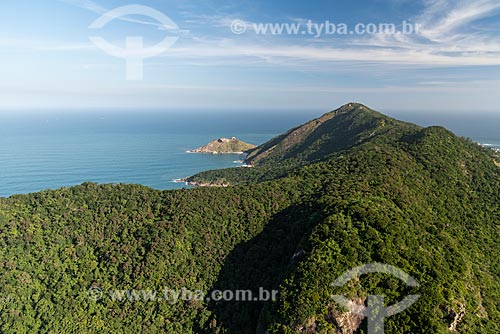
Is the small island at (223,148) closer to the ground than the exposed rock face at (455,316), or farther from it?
farther from it

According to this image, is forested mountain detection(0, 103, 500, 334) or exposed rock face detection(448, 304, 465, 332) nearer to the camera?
exposed rock face detection(448, 304, 465, 332)

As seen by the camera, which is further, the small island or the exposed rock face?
the small island

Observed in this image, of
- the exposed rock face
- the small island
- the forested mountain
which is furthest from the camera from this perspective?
the small island

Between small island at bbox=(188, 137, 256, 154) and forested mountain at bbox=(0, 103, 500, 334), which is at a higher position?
→ small island at bbox=(188, 137, 256, 154)

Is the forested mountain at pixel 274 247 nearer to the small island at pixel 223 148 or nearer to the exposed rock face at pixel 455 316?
the exposed rock face at pixel 455 316

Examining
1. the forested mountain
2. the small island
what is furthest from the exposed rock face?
the small island

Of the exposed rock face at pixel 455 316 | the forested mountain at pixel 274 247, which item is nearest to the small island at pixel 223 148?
the forested mountain at pixel 274 247

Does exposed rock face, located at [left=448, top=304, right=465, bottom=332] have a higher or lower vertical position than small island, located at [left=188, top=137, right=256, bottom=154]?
lower

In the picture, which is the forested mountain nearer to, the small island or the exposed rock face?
the exposed rock face

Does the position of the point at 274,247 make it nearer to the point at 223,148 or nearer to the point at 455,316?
the point at 455,316

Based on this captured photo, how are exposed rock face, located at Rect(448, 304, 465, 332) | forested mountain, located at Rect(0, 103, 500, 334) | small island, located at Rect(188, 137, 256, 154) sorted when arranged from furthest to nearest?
small island, located at Rect(188, 137, 256, 154), forested mountain, located at Rect(0, 103, 500, 334), exposed rock face, located at Rect(448, 304, 465, 332)

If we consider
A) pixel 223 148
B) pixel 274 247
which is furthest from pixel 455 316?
pixel 223 148
